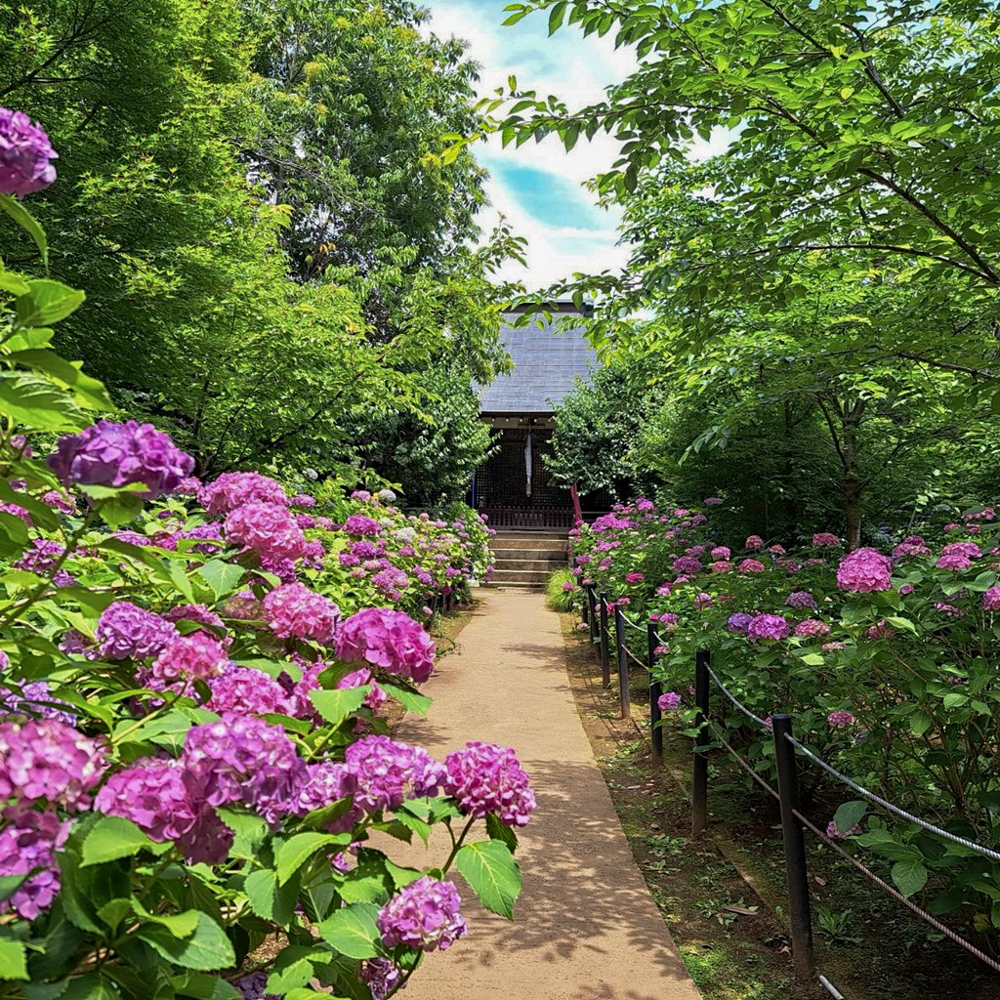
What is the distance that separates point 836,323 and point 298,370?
3.94 m

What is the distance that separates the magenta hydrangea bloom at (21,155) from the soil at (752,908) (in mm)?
3162

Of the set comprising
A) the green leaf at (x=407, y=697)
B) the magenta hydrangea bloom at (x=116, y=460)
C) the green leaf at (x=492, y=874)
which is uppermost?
the magenta hydrangea bloom at (x=116, y=460)

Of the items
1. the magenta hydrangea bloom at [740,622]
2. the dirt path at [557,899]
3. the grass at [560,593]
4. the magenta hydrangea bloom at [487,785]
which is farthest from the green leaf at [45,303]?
the grass at [560,593]

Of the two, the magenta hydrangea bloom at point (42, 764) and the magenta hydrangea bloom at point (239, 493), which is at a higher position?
the magenta hydrangea bloom at point (239, 493)

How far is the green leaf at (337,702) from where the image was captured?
1.29m

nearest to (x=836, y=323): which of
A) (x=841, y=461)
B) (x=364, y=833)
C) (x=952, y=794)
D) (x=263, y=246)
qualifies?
(x=841, y=461)

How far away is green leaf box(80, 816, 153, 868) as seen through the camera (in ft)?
2.77

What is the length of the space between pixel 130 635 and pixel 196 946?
64cm

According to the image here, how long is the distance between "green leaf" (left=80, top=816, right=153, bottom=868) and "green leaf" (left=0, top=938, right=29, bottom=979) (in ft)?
0.31

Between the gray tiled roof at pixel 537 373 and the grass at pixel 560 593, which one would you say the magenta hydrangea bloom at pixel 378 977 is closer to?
the grass at pixel 560 593

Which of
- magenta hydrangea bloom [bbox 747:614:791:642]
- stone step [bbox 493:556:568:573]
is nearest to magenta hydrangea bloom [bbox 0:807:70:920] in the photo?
magenta hydrangea bloom [bbox 747:614:791:642]

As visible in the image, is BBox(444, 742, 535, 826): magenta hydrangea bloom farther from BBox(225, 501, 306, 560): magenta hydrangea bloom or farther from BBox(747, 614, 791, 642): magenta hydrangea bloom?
BBox(747, 614, 791, 642): magenta hydrangea bloom

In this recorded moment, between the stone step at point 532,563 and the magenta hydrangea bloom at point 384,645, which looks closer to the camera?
the magenta hydrangea bloom at point 384,645

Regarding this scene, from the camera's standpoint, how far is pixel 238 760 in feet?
3.07
